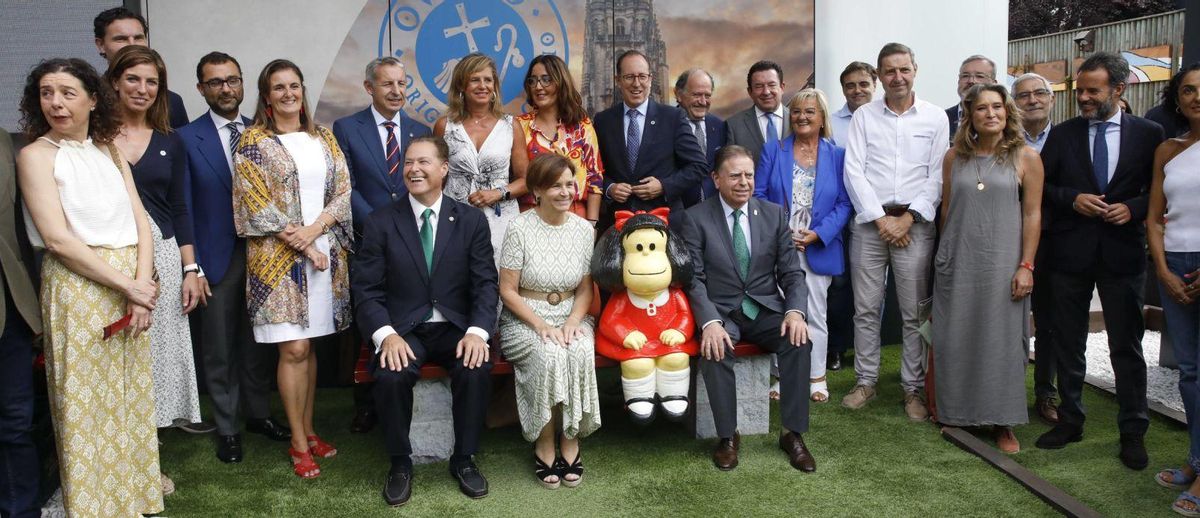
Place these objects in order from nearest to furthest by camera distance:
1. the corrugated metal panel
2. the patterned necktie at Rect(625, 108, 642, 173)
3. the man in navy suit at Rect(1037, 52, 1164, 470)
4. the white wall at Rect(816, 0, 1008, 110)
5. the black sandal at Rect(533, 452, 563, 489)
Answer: the black sandal at Rect(533, 452, 563, 489)
the man in navy suit at Rect(1037, 52, 1164, 470)
the patterned necktie at Rect(625, 108, 642, 173)
the white wall at Rect(816, 0, 1008, 110)
the corrugated metal panel

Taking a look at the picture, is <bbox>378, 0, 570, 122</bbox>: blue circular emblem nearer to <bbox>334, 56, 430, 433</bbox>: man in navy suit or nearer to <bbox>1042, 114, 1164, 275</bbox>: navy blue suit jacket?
<bbox>334, 56, 430, 433</bbox>: man in navy suit

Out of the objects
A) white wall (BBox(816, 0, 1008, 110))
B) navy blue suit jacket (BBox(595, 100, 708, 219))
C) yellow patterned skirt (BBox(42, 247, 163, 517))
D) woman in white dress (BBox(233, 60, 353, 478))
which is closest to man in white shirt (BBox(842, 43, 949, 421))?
navy blue suit jacket (BBox(595, 100, 708, 219))

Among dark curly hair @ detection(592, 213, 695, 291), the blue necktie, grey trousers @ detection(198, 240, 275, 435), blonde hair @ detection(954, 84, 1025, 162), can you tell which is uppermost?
blonde hair @ detection(954, 84, 1025, 162)

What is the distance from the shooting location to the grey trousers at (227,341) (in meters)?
4.36

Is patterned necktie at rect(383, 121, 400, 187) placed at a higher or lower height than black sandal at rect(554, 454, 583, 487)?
higher

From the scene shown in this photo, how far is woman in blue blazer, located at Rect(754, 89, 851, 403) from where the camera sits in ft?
16.4

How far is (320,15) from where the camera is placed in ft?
18.9

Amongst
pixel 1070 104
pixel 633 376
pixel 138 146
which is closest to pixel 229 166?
pixel 138 146

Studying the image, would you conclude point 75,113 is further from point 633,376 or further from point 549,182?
point 633,376

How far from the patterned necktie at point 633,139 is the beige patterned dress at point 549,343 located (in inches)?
32.2

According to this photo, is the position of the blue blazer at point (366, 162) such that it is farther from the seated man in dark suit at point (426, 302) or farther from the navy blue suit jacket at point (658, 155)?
the navy blue suit jacket at point (658, 155)

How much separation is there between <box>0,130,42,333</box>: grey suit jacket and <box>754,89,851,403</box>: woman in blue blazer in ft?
11.6

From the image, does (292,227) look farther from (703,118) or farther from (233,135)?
(703,118)

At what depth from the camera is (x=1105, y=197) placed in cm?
421
